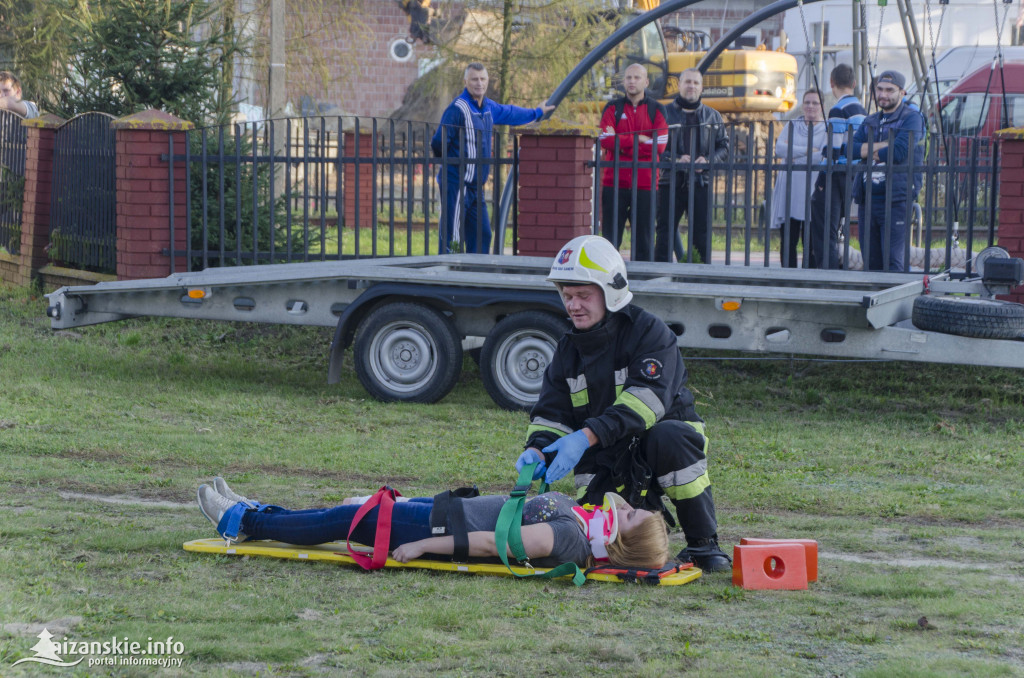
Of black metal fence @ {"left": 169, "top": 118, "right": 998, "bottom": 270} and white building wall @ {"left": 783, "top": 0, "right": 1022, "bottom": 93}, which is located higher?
white building wall @ {"left": 783, "top": 0, "right": 1022, "bottom": 93}

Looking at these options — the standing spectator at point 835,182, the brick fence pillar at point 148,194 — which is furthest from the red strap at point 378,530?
the brick fence pillar at point 148,194

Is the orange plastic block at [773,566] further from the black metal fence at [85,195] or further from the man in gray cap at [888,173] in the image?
the black metal fence at [85,195]

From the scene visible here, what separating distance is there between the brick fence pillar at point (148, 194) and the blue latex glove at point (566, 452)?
826 cm

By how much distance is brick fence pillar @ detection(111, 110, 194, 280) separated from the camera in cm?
1230

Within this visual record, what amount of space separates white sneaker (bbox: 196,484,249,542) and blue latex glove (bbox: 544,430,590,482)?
1.41 meters

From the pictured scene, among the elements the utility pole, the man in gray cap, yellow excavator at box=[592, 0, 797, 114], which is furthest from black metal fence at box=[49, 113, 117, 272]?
yellow excavator at box=[592, 0, 797, 114]

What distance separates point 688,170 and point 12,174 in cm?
854

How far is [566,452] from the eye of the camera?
16.6 ft

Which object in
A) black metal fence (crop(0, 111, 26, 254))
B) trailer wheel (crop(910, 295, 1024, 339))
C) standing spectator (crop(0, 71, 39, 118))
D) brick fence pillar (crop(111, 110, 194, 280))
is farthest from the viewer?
standing spectator (crop(0, 71, 39, 118))

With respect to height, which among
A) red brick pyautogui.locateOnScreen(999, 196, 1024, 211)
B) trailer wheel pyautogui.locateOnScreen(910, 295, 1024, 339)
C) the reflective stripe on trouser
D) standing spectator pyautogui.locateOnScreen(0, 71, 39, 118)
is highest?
standing spectator pyautogui.locateOnScreen(0, 71, 39, 118)

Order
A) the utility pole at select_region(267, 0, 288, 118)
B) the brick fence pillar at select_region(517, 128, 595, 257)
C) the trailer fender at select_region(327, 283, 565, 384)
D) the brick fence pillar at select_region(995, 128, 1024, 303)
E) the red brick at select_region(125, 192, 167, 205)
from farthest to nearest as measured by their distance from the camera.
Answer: the utility pole at select_region(267, 0, 288, 118) < the red brick at select_region(125, 192, 167, 205) < the brick fence pillar at select_region(517, 128, 595, 257) < the brick fence pillar at select_region(995, 128, 1024, 303) < the trailer fender at select_region(327, 283, 565, 384)

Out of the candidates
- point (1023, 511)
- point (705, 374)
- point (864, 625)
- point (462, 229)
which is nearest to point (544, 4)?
point (462, 229)

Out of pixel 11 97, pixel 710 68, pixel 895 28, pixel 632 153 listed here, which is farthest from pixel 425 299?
pixel 895 28

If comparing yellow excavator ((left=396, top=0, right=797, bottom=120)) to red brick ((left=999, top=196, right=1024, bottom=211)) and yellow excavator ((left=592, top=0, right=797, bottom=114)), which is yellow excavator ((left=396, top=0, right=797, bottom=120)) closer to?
yellow excavator ((left=592, top=0, right=797, bottom=114))
